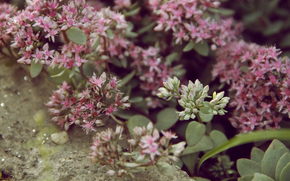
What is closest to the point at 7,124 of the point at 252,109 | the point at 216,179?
the point at 216,179

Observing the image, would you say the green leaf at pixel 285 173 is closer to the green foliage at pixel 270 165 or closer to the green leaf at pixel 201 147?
the green foliage at pixel 270 165

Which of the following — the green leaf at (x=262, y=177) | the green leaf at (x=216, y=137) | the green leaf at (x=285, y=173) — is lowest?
the green leaf at (x=216, y=137)

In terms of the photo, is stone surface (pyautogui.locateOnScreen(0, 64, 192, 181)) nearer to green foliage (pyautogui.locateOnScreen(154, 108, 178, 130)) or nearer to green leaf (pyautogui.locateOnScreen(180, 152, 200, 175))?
green leaf (pyautogui.locateOnScreen(180, 152, 200, 175))

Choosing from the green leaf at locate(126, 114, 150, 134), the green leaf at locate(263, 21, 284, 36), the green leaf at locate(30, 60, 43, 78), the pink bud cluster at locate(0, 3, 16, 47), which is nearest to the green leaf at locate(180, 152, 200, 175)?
the green leaf at locate(126, 114, 150, 134)

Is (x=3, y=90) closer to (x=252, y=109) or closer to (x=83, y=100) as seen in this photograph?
(x=83, y=100)

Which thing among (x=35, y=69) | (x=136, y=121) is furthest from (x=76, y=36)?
(x=136, y=121)

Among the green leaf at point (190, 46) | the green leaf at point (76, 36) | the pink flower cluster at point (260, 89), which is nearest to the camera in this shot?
the green leaf at point (76, 36)

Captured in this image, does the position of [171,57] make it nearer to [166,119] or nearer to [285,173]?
[166,119]

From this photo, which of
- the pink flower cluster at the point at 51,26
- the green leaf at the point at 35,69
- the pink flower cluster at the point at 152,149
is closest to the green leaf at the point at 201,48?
the pink flower cluster at the point at 51,26
